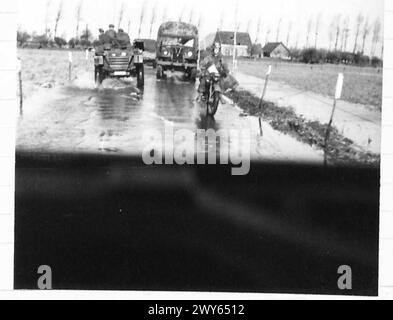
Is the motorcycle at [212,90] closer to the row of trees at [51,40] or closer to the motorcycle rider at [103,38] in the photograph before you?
the motorcycle rider at [103,38]

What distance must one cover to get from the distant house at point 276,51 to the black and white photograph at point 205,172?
1 centimetres

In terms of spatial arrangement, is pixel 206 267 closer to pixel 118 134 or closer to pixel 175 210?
pixel 175 210

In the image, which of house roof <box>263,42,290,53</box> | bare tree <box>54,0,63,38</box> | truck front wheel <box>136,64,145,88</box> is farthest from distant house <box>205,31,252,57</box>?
bare tree <box>54,0,63,38</box>

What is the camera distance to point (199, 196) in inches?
136

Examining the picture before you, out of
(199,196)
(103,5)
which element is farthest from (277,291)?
(103,5)

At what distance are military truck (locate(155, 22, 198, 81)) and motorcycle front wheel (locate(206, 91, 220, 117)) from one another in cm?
19

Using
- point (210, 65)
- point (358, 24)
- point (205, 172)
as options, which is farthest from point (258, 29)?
point (205, 172)

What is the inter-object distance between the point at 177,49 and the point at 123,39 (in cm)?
35

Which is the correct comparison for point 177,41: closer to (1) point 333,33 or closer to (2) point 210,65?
(2) point 210,65

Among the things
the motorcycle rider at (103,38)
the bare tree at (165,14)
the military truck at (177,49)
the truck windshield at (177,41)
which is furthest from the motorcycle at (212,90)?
the motorcycle rider at (103,38)

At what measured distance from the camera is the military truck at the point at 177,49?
139 inches

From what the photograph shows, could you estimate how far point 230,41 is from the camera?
3559 mm
